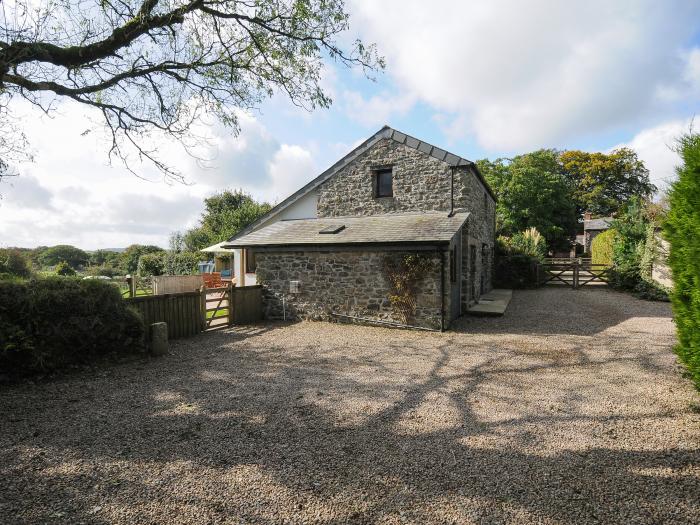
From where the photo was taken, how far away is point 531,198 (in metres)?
34.7

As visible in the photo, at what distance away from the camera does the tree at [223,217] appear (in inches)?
1319

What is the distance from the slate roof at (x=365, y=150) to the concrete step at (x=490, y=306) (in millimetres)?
4649

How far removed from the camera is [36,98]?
26.7 feet

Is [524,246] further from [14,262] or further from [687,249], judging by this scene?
[14,262]

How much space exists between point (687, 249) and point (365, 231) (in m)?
7.78

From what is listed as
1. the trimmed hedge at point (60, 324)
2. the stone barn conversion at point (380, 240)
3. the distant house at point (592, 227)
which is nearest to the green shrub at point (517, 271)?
the stone barn conversion at point (380, 240)

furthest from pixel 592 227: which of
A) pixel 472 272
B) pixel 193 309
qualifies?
pixel 193 309

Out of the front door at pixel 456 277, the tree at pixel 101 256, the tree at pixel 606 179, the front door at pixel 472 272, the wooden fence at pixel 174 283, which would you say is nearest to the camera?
the front door at pixel 456 277

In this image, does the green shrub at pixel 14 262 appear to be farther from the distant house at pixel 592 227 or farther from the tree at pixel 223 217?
the distant house at pixel 592 227

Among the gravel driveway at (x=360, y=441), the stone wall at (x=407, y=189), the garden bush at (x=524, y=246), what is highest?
the stone wall at (x=407, y=189)

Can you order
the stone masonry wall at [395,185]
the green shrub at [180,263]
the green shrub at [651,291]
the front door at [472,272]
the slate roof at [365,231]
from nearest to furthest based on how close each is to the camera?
the slate roof at [365,231] < the stone masonry wall at [395,185] < the front door at [472,272] < the green shrub at [651,291] < the green shrub at [180,263]

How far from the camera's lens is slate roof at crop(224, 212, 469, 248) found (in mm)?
10125

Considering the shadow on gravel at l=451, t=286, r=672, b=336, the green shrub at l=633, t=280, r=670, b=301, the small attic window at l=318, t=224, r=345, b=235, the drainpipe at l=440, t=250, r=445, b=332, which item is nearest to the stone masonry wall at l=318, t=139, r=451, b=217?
the small attic window at l=318, t=224, r=345, b=235

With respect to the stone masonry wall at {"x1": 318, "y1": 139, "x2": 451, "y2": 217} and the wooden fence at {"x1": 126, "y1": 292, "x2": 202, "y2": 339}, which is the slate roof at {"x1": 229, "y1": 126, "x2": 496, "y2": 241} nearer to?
the stone masonry wall at {"x1": 318, "y1": 139, "x2": 451, "y2": 217}
